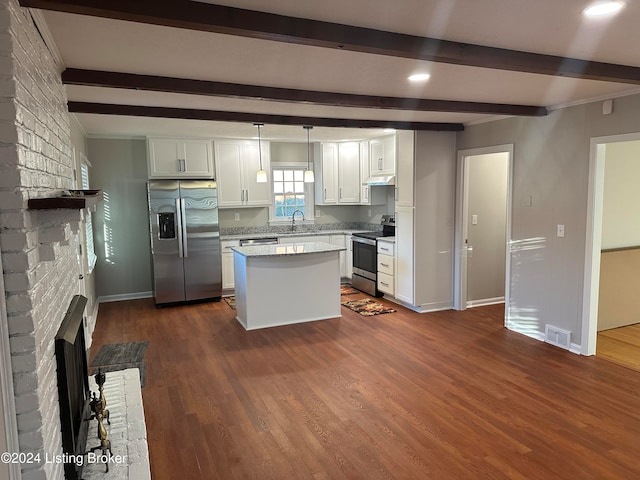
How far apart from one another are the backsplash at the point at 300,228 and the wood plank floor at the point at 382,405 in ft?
7.75

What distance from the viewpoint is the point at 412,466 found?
2.52m

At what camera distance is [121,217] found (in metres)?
6.30

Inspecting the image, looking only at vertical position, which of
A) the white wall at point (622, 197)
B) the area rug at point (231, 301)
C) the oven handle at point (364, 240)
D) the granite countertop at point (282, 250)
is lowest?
the area rug at point (231, 301)

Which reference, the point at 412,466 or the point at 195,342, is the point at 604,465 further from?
the point at 195,342

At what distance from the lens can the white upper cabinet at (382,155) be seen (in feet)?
20.5

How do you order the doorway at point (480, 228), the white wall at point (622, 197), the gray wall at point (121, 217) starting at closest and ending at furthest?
the white wall at point (622, 197) → the doorway at point (480, 228) → the gray wall at point (121, 217)

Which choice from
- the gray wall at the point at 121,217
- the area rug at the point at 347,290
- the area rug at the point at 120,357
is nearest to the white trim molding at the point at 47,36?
the area rug at the point at 120,357

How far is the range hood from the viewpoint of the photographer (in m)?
6.28

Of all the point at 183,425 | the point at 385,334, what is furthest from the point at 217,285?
the point at 183,425

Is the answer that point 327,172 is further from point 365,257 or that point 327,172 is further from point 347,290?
point 347,290

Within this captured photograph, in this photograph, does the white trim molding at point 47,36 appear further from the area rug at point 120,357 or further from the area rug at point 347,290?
the area rug at point 347,290

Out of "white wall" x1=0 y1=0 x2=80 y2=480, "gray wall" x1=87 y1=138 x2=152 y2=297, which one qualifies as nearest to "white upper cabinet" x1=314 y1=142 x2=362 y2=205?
"gray wall" x1=87 y1=138 x2=152 y2=297

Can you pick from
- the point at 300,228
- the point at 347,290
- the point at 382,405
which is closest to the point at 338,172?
the point at 300,228

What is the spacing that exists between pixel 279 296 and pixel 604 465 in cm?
340
